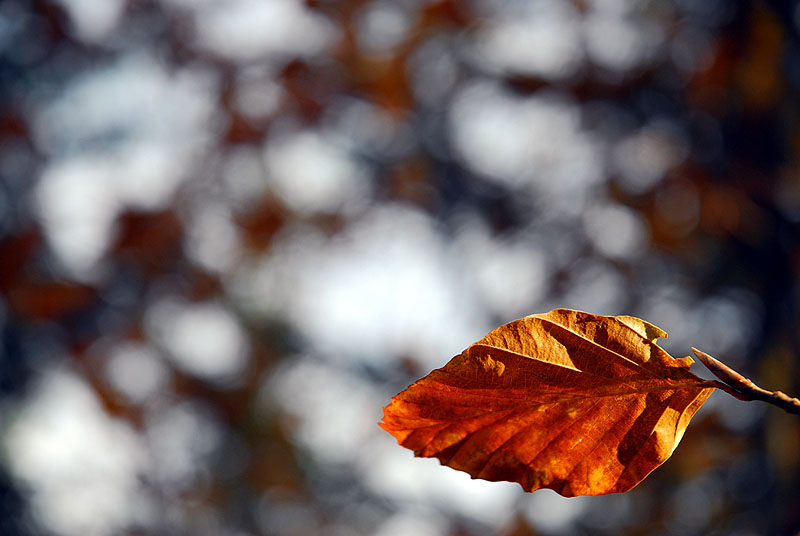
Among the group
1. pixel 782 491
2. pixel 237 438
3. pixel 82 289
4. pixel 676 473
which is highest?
pixel 82 289

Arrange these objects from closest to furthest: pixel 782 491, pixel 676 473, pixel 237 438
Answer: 1. pixel 782 491
2. pixel 676 473
3. pixel 237 438

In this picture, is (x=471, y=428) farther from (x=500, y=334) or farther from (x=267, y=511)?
(x=267, y=511)

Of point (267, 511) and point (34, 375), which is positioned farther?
point (267, 511)

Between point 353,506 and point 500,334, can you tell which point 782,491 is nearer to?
point 500,334

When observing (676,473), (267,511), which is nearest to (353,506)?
(267,511)

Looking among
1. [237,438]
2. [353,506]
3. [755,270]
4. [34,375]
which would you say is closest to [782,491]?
[755,270]

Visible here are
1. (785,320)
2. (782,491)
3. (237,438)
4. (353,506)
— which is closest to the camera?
(782,491)

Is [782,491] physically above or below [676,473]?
below
